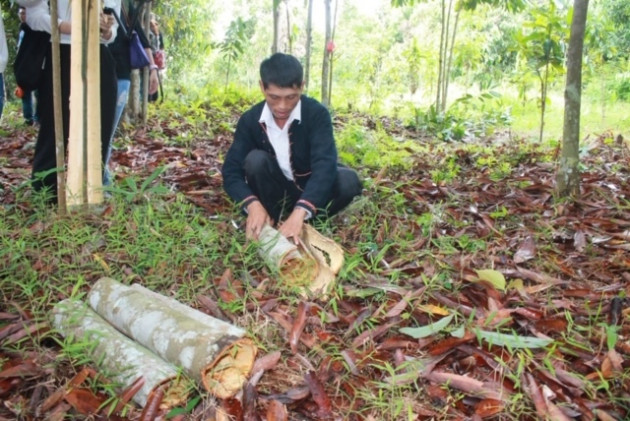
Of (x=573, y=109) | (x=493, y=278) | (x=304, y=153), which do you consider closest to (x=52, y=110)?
(x=304, y=153)

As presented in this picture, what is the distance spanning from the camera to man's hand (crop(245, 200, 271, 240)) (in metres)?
2.71

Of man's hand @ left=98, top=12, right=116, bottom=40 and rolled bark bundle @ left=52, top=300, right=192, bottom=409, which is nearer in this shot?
rolled bark bundle @ left=52, top=300, right=192, bottom=409

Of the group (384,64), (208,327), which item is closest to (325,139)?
(208,327)

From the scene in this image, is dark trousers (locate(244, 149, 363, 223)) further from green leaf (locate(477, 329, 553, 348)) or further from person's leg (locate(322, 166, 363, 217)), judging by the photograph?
green leaf (locate(477, 329, 553, 348))

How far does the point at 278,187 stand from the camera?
3.13 meters

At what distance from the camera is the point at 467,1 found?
7059 millimetres

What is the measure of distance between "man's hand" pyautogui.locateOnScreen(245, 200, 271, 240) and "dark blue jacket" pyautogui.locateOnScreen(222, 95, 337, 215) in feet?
0.20

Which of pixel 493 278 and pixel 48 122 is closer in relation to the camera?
pixel 493 278

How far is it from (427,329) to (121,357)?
3.63 ft

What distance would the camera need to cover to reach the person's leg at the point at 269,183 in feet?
9.77

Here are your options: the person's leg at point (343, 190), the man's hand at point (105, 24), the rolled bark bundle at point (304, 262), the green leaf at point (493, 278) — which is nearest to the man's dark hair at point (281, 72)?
the person's leg at point (343, 190)

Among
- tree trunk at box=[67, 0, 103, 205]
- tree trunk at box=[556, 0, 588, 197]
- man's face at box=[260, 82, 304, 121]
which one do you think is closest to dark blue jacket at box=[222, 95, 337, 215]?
man's face at box=[260, 82, 304, 121]

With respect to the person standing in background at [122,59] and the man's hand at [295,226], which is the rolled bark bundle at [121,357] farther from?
the person standing in background at [122,59]

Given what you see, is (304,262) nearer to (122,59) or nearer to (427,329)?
(427,329)
